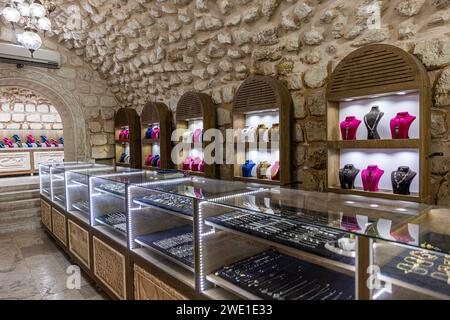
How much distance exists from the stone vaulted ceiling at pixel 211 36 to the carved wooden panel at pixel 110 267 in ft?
7.78

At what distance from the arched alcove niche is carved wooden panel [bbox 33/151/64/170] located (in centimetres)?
278

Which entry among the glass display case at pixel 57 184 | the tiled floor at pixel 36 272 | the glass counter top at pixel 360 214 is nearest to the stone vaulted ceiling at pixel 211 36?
the glass counter top at pixel 360 214

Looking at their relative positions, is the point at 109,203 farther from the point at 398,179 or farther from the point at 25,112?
the point at 25,112

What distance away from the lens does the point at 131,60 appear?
5.17 metres

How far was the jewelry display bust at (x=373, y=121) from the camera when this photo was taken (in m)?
2.56

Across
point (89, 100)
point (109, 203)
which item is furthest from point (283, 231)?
point (89, 100)

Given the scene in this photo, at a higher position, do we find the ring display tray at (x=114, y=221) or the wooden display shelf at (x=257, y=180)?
the wooden display shelf at (x=257, y=180)

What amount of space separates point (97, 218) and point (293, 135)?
2.16 metres

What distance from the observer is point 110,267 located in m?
2.56

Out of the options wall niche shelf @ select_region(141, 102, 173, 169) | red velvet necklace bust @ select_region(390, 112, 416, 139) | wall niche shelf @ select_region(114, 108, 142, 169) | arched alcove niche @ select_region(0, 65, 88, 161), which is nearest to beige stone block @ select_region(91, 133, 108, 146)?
arched alcove niche @ select_region(0, 65, 88, 161)

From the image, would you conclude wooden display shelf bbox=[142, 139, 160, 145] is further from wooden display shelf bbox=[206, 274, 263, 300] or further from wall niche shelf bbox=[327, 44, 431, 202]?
wooden display shelf bbox=[206, 274, 263, 300]

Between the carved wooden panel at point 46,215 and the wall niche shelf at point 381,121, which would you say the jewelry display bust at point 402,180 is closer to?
the wall niche shelf at point 381,121

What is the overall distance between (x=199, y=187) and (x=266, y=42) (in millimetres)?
1821
